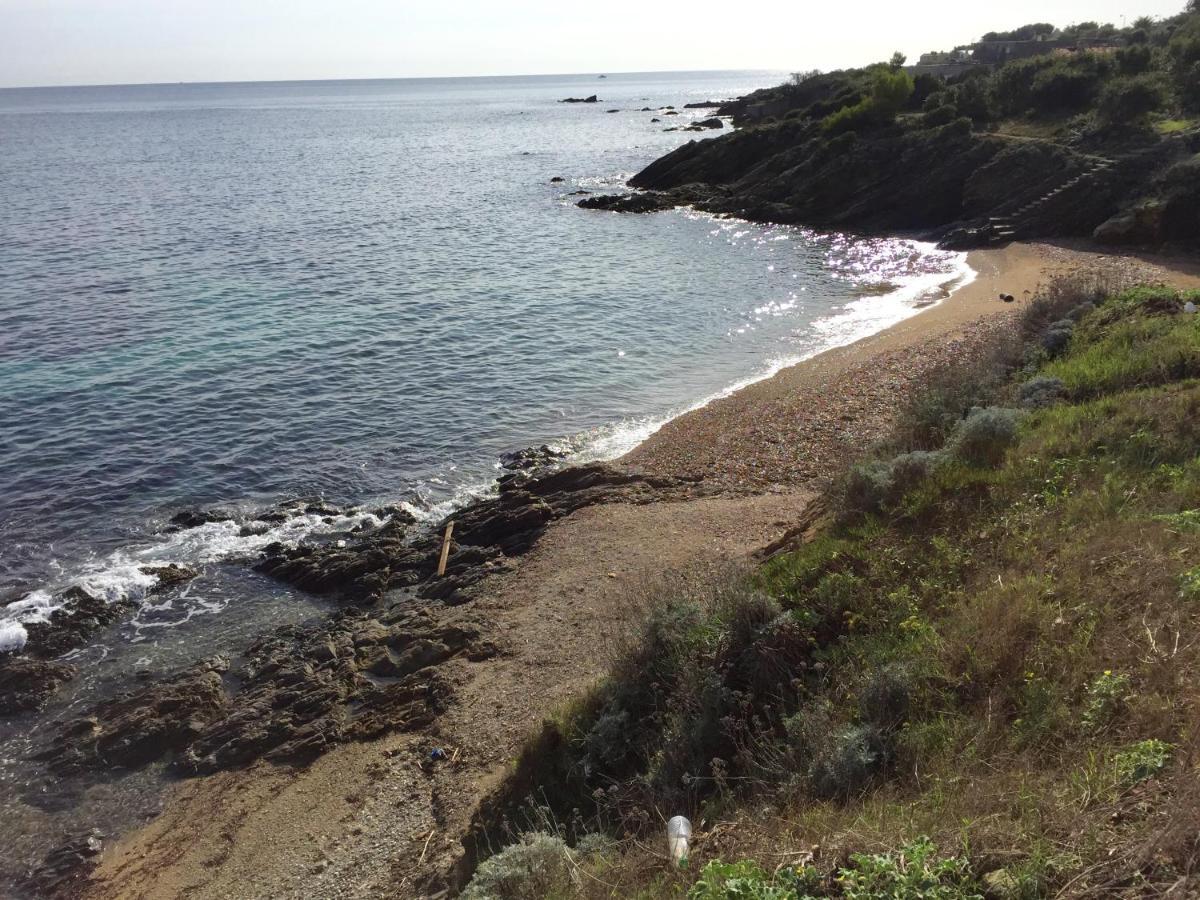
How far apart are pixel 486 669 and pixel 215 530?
8.37 metres

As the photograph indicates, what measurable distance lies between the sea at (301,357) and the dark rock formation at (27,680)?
0.70 ft

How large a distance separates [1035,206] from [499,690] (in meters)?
38.1

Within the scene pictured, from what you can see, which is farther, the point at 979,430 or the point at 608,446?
the point at 608,446

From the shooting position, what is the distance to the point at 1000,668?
630cm

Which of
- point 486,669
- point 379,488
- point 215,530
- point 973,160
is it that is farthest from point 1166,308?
point 973,160

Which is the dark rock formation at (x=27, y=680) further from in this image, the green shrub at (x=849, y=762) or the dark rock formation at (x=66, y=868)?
the green shrub at (x=849, y=762)

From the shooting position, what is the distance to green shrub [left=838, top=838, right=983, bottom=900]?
4.28 m

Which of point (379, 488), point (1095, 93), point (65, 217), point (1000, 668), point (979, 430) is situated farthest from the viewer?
point (65, 217)

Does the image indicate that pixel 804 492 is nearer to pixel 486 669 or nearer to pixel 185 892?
pixel 486 669

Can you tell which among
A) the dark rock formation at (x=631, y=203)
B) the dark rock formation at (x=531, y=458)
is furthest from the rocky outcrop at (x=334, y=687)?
the dark rock formation at (x=631, y=203)

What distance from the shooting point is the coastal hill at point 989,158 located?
115ft

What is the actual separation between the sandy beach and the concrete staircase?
71.2 feet

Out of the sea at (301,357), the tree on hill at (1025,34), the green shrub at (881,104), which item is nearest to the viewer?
the sea at (301,357)

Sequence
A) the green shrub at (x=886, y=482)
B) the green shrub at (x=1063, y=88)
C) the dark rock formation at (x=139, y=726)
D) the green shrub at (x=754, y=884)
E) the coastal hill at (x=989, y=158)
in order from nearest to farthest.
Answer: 1. the green shrub at (x=754, y=884)
2. the green shrub at (x=886, y=482)
3. the dark rock formation at (x=139, y=726)
4. the coastal hill at (x=989, y=158)
5. the green shrub at (x=1063, y=88)
